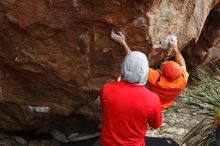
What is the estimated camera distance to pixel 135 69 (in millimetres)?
4465

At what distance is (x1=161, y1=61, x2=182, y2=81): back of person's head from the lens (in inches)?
226

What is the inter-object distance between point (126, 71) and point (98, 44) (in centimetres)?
159

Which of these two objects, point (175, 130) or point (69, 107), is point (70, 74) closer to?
point (69, 107)

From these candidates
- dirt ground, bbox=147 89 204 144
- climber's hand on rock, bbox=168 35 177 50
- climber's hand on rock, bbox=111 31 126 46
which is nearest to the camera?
climber's hand on rock, bbox=111 31 126 46

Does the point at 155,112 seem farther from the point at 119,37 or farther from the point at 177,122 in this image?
the point at 177,122

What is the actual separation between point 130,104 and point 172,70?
1.42m

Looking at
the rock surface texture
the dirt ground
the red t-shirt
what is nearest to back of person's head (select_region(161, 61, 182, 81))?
the rock surface texture

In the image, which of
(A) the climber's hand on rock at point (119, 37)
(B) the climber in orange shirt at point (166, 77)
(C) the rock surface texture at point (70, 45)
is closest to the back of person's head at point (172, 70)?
(B) the climber in orange shirt at point (166, 77)

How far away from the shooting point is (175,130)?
8.57m

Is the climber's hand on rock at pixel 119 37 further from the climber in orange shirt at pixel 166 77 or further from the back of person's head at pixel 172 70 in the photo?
the back of person's head at pixel 172 70

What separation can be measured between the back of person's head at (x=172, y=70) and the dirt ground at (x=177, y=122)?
7.98 feet

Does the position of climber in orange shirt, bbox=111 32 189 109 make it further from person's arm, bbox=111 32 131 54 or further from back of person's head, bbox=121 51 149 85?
back of person's head, bbox=121 51 149 85

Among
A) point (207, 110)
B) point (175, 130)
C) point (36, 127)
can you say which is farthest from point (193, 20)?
point (36, 127)

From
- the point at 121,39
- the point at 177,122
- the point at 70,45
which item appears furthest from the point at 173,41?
the point at 177,122
